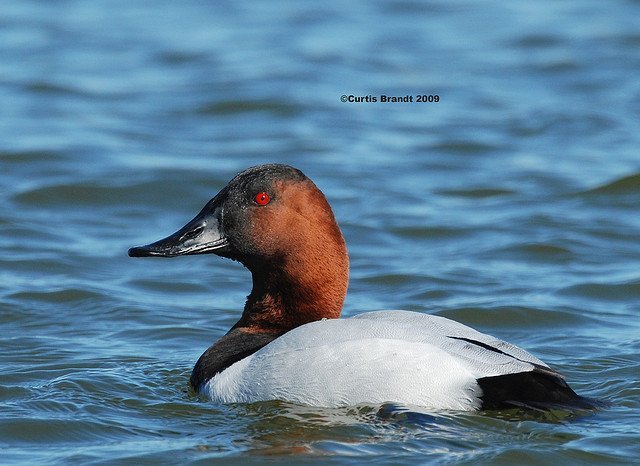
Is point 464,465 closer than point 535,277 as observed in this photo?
Yes

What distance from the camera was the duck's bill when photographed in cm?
687

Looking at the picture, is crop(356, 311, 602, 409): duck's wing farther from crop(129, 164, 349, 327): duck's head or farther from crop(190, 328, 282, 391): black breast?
crop(190, 328, 282, 391): black breast

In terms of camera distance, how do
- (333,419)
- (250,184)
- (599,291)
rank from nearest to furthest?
(333,419) < (250,184) < (599,291)

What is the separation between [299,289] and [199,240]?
606mm

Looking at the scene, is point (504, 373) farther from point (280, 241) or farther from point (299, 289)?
point (280, 241)

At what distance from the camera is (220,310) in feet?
28.8

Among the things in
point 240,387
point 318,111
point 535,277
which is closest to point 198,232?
point 240,387

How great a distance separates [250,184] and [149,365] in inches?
54.4

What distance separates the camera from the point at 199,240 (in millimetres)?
6887

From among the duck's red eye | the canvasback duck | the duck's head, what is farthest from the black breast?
the duck's red eye

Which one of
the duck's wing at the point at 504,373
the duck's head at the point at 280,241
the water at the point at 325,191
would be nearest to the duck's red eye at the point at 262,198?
the duck's head at the point at 280,241

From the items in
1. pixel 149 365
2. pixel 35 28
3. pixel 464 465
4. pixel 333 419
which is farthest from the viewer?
pixel 35 28

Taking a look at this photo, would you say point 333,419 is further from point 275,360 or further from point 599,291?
point 599,291

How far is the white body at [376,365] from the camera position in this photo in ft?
19.5
